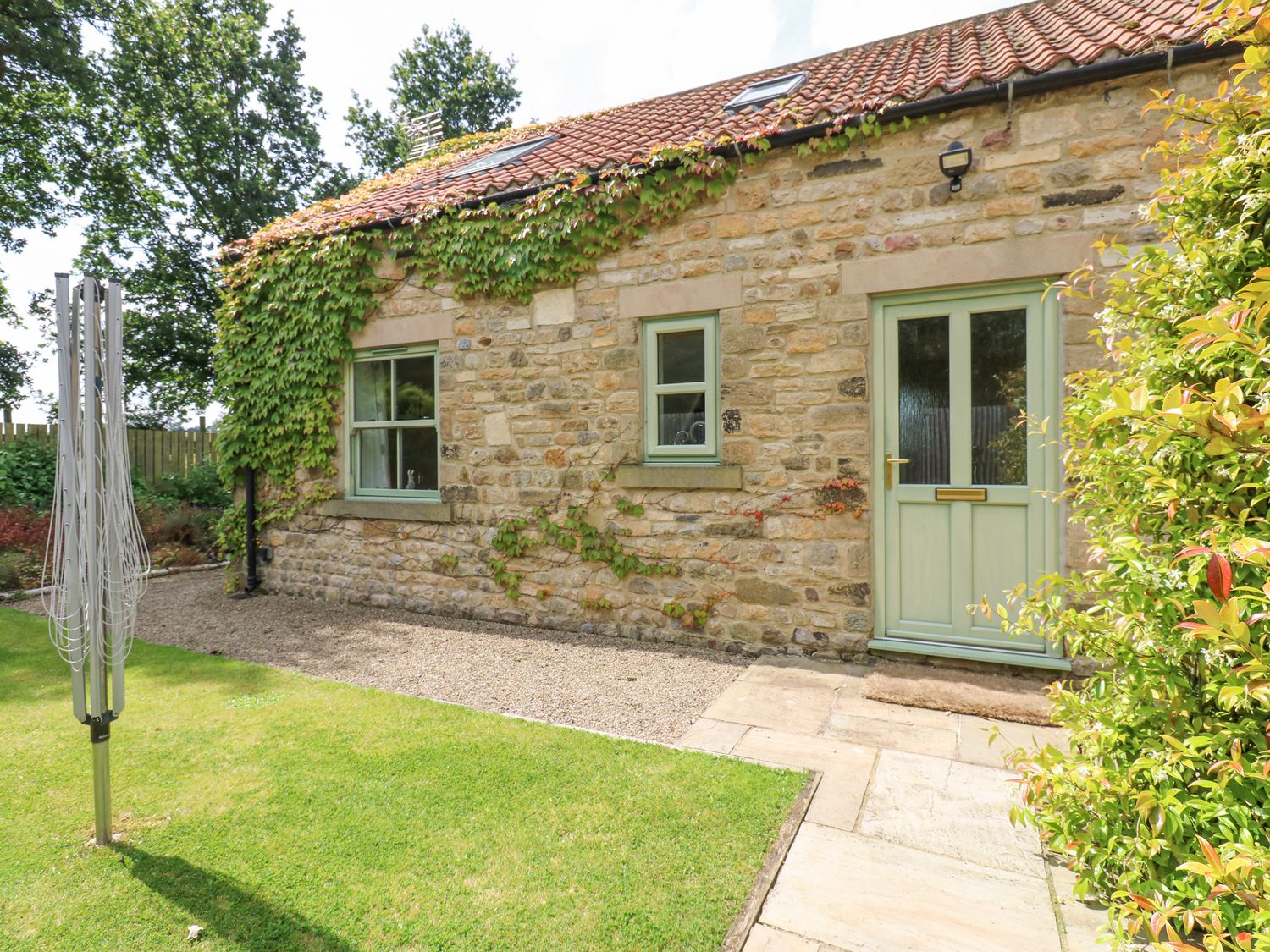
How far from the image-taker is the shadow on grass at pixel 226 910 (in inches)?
79.8

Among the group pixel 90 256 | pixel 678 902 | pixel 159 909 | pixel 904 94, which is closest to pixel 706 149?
pixel 904 94

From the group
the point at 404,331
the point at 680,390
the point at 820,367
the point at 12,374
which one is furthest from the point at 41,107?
the point at 820,367

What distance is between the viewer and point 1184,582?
64.6 inches

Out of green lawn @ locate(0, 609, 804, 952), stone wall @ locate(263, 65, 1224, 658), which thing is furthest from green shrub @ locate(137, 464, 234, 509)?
green lawn @ locate(0, 609, 804, 952)

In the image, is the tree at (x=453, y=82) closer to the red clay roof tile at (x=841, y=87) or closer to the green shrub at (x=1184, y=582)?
the red clay roof tile at (x=841, y=87)

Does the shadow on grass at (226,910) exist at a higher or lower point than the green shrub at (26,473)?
lower

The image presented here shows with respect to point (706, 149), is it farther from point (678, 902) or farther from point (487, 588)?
point (678, 902)

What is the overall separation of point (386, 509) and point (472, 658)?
2.32 metres

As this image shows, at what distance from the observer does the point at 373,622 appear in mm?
6258

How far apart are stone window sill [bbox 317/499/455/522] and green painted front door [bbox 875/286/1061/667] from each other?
408 cm

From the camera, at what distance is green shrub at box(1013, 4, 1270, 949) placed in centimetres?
131

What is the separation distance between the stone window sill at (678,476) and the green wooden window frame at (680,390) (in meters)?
0.10

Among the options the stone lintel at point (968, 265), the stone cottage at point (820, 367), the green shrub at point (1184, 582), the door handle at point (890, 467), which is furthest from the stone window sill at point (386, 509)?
the green shrub at point (1184, 582)

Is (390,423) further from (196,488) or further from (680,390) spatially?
(196,488)
